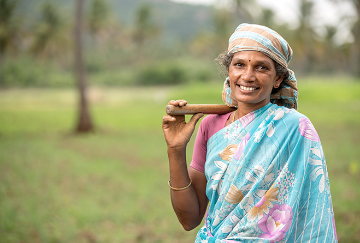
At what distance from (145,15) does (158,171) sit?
42150 mm

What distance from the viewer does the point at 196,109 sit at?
1.62 metres

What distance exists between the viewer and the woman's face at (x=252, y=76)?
59.6 inches

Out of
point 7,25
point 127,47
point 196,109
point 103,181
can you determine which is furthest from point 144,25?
point 196,109

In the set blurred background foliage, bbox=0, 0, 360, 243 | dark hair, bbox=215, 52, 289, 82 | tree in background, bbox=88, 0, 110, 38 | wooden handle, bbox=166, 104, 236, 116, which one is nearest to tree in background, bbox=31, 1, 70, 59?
blurred background foliage, bbox=0, 0, 360, 243

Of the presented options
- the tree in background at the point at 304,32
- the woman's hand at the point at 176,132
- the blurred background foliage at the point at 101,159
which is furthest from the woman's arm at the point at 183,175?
the tree in background at the point at 304,32

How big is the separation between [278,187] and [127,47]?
2157 inches

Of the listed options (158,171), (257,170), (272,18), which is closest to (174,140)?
(257,170)

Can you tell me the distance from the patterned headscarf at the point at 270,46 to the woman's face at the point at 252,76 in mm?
25

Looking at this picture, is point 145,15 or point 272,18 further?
point 145,15

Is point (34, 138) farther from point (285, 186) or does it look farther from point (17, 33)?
point (17, 33)

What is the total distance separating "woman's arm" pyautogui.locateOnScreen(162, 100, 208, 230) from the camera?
1607 mm

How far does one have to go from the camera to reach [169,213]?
16.6 feet

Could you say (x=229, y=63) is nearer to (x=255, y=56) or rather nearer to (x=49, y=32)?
(x=255, y=56)

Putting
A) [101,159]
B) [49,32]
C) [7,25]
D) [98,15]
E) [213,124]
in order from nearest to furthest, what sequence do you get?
1. [213,124]
2. [101,159]
3. [7,25]
4. [49,32]
5. [98,15]
